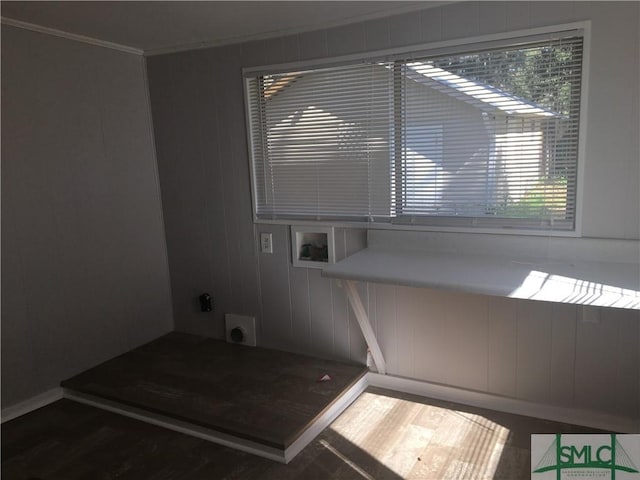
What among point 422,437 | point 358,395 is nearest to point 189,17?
point 358,395

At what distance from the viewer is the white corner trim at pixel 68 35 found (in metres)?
2.41

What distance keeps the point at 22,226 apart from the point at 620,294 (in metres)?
2.62

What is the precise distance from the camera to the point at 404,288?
8.61 ft

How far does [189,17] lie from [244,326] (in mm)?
1781

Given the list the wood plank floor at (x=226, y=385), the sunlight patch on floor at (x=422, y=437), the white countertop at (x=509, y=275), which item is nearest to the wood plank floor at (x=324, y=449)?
the sunlight patch on floor at (x=422, y=437)

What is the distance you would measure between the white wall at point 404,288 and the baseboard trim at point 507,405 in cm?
3

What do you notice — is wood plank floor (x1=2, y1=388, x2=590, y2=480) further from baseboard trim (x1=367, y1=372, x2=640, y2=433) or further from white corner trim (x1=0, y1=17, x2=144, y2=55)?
white corner trim (x1=0, y1=17, x2=144, y2=55)

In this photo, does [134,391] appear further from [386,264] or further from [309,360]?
[386,264]

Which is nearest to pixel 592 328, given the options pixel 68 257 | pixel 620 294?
pixel 620 294

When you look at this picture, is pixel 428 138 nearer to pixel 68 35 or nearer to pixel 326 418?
pixel 326 418

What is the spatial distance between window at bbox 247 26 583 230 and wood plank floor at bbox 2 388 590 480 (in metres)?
0.93

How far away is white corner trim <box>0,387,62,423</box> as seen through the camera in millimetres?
2494

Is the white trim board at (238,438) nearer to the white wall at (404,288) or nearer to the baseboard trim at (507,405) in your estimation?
the baseboard trim at (507,405)

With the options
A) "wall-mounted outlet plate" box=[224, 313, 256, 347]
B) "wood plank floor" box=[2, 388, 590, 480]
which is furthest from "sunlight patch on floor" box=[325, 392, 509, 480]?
"wall-mounted outlet plate" box=[224, 313, 256, 347]
